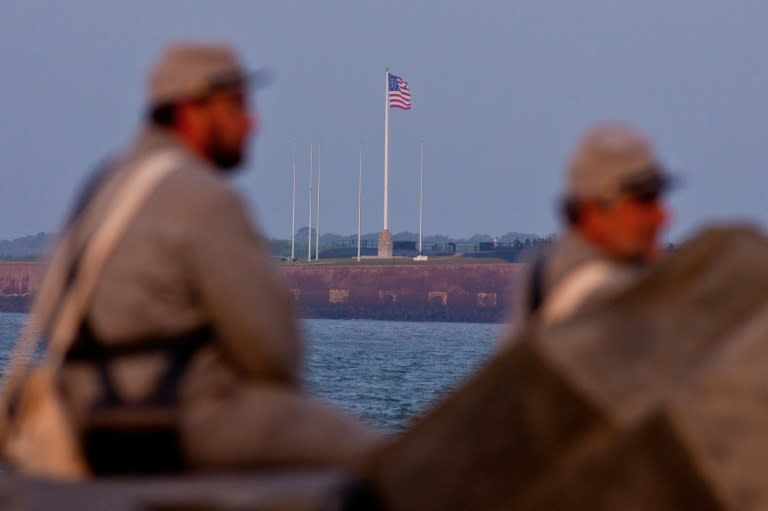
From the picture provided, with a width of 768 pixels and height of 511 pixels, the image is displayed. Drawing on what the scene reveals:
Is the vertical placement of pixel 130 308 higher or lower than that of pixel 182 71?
lower

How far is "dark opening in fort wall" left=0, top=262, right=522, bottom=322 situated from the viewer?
108 metres

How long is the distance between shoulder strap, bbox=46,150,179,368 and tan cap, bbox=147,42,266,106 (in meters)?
0.14

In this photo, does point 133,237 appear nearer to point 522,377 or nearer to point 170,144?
point 170,144

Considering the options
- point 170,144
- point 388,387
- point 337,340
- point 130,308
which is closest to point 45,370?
point 130,308

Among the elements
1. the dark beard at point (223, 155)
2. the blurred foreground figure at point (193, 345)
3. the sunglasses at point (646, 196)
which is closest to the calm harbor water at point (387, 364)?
the dark beard at point (223, 155)

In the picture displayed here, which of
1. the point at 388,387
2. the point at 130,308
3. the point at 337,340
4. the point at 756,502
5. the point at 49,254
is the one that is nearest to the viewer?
the point at 756,502

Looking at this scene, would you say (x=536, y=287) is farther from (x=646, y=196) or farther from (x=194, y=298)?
(x=194, y=298)

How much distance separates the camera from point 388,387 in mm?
42281

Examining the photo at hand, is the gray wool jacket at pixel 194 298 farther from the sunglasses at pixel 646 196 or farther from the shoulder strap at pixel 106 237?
the sunglasses at pixel 646 196

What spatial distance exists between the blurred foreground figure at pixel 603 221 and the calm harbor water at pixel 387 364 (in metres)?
7.32

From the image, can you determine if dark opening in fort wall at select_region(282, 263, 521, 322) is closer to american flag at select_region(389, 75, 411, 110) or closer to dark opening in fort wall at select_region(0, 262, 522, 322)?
dark opening in fort wall at select_region(0, 262, 522, 322)

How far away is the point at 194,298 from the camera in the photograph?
12.5 ft

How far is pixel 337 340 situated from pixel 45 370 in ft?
241

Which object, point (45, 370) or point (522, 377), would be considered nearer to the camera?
point (522, 377)
